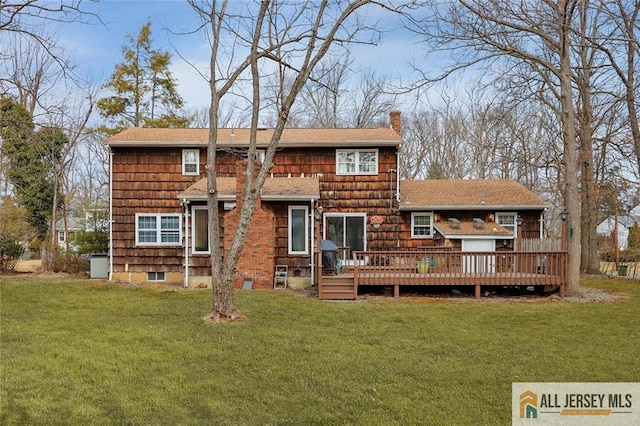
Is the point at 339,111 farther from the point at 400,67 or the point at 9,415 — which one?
the point at 9,415

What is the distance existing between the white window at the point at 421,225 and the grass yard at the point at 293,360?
18.0ft

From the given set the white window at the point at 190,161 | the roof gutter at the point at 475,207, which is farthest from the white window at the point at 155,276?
the roof gutter at the point at 475,207

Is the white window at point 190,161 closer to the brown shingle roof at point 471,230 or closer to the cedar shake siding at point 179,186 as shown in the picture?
the cedar shake siding at point 179,186

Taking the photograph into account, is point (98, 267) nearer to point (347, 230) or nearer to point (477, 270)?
point (347, 230)

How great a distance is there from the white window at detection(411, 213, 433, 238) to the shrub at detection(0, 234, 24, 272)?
626 inches

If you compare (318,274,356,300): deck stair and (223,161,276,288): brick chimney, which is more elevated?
(223,161,276,288): brick chimney

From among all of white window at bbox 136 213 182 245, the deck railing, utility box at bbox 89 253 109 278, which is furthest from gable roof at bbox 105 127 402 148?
the deck railing

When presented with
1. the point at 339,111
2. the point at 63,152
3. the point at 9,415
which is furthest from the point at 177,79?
the point at 9,415

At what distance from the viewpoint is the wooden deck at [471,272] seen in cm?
1311

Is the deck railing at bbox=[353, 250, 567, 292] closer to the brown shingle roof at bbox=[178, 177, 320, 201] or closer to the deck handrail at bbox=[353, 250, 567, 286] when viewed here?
the deck handrail at bbox=[353, 250, 567, 286]

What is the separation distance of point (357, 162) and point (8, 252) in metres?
14.5

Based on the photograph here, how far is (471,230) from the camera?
15.9 m

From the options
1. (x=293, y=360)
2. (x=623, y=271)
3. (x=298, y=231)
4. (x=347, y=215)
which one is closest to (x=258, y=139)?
(x=298, y=231)

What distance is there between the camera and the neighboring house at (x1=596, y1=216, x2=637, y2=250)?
3058cm
